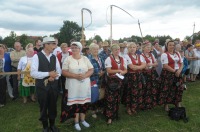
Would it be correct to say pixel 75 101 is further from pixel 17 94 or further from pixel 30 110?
pixel 17 94

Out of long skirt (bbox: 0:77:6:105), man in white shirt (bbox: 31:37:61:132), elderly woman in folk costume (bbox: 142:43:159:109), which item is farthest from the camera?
long skirt (bbox: 0:77:6:105)

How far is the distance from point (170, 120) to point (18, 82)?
5.12 metres

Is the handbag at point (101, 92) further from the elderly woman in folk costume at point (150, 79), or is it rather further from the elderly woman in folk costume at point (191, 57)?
the elderly woman in folk costume at point (191, 57)

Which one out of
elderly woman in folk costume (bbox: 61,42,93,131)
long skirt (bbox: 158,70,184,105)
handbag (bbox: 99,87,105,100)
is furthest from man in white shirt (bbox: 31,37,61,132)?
long skirt (bbox: 158,70,184,105)

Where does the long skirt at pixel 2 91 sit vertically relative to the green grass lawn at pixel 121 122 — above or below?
above

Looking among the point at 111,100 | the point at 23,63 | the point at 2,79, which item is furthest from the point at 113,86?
the point at 2,79

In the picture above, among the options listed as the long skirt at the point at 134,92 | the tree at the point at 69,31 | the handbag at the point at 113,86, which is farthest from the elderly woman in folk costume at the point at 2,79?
the tree at the point at 69,31

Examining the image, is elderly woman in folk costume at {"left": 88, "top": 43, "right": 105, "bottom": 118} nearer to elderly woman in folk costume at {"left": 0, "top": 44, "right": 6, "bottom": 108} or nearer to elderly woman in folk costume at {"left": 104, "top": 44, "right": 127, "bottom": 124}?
elderly woman in folk costume at {"left": 104, "top": 44, "right": 127, "bottom": 124}

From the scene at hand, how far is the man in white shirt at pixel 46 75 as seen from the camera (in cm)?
414

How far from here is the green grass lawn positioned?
192 inches

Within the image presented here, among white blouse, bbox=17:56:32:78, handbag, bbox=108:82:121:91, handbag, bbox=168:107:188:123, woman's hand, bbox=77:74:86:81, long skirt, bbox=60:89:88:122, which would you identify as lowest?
Result: handbag, bbox=168:107:188:123

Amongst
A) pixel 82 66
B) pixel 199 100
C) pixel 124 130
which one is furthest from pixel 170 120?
pixel 82 66

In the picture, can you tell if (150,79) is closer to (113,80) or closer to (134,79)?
(134,79)

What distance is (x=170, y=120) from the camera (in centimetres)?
537
